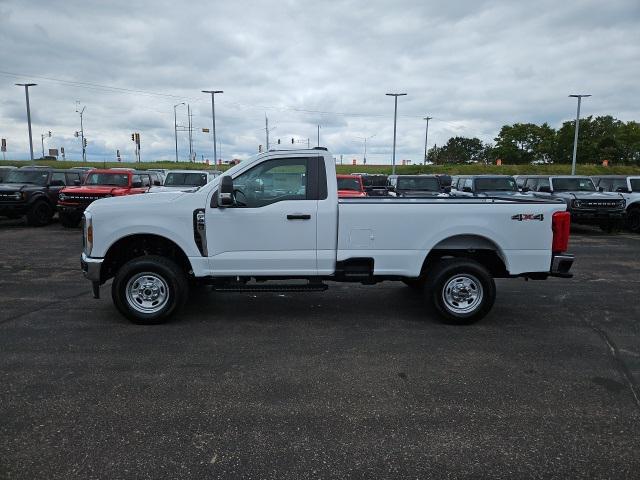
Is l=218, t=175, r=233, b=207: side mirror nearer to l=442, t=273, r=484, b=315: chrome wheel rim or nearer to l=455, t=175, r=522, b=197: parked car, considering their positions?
l=442, t=273, r=484, b=315: chrome wheel rim

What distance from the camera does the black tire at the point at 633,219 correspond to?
51.8 feet

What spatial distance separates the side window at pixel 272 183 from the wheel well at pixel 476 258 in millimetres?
1790

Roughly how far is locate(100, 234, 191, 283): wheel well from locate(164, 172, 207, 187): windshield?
12374 millimetres

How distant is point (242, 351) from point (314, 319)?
135 centimetres

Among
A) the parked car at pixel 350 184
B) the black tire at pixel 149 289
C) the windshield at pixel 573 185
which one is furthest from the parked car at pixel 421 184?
the black tire at pixel 149 289

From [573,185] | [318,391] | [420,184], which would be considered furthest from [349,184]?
[318,391]

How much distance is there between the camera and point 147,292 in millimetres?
5820

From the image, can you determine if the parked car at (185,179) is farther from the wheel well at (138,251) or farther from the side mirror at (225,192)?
the side mirror at (225,192)

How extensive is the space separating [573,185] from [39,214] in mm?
17551

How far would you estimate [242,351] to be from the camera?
4996mm

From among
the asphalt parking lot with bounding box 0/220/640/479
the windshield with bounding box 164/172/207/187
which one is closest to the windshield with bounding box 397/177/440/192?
the windshield with bounding box 164/172/207/187

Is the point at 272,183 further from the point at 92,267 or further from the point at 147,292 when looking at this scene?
the point at 92,267

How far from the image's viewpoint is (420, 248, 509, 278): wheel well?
20.0 feet

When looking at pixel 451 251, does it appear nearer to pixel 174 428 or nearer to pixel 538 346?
pixel 538 346
